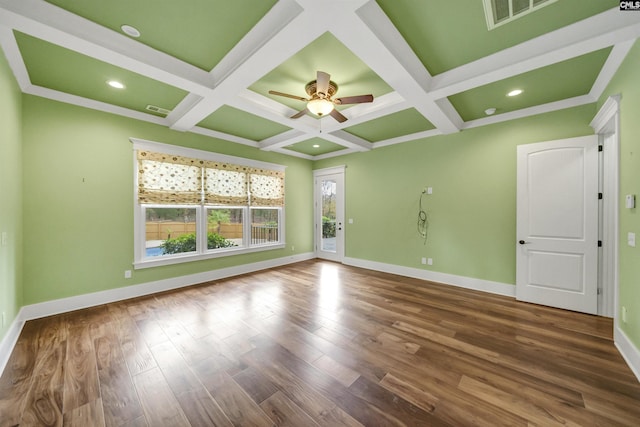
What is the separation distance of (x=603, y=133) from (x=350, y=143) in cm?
357

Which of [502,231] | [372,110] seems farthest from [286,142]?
[502,231]

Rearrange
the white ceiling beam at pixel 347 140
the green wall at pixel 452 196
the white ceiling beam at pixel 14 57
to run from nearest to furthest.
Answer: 1. the white ceiling beam at pixel 14 57
2. the green wall at pixel 452 196
3. the white ceiling beam at pixel 347 140

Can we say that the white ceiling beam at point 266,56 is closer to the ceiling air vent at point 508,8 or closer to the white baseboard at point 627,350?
the ceiling air vent at point 508,8

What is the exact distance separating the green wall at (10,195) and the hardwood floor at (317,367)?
0.48 m

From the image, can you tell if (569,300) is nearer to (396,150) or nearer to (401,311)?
(401,311)

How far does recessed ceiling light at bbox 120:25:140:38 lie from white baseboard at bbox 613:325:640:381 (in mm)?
5079

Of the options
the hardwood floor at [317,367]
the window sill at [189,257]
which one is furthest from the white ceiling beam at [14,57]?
the hardwood floor at [317,367]

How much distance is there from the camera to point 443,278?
14.5ft

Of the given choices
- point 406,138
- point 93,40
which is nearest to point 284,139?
point 406,138

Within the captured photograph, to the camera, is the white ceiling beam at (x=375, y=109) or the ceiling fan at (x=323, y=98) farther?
the white ceiling beam at (x=375, y=109)

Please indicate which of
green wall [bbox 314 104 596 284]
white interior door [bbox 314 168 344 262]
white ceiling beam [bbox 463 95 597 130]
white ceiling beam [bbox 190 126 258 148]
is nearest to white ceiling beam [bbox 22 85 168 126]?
white ceiling beam [bbox 190 126 258 148]

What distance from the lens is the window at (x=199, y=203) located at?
386 cm

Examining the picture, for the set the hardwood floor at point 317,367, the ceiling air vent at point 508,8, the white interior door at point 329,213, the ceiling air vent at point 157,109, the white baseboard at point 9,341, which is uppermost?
the ceiling air vent at point 508,8

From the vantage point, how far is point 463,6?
189 centimetres
